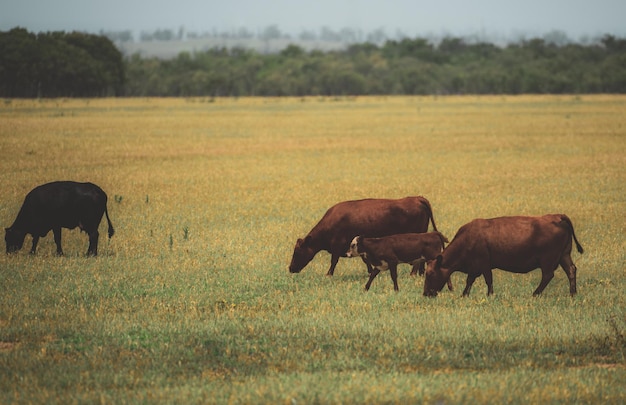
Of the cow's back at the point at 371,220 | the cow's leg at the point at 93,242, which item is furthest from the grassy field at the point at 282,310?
the cow's back at the point at 371,220

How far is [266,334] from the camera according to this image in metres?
10.8

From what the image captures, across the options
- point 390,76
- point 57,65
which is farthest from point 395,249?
point 390,76

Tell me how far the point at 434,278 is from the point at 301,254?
8.78 feet

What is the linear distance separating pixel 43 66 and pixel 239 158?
69802 mm

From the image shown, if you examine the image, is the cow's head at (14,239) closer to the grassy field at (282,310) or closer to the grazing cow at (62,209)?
the grazing cow at (62,209)

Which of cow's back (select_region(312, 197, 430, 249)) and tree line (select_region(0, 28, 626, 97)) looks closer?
cow's back (select_region(312, 197, 430, 249))

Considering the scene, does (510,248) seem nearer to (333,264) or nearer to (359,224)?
(359,224)

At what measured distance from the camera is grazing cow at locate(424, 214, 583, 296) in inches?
484

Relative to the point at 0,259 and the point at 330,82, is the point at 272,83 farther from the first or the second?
the point at 0,259

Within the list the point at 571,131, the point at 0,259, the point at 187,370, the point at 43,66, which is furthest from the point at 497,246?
the point at 43,66

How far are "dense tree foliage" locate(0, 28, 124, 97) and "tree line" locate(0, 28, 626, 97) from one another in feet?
0.41

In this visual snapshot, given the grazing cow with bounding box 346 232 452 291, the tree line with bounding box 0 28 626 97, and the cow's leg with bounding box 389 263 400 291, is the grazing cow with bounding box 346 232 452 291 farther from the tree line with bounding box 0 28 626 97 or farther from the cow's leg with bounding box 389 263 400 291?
the tree line with bounding box 0 28 626 97

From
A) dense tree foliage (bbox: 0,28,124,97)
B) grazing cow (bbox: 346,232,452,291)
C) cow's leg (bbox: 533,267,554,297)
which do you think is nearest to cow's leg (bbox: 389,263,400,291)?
grazing cow (bbox: 346,232,452,291)

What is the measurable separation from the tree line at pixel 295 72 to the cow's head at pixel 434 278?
305ft
